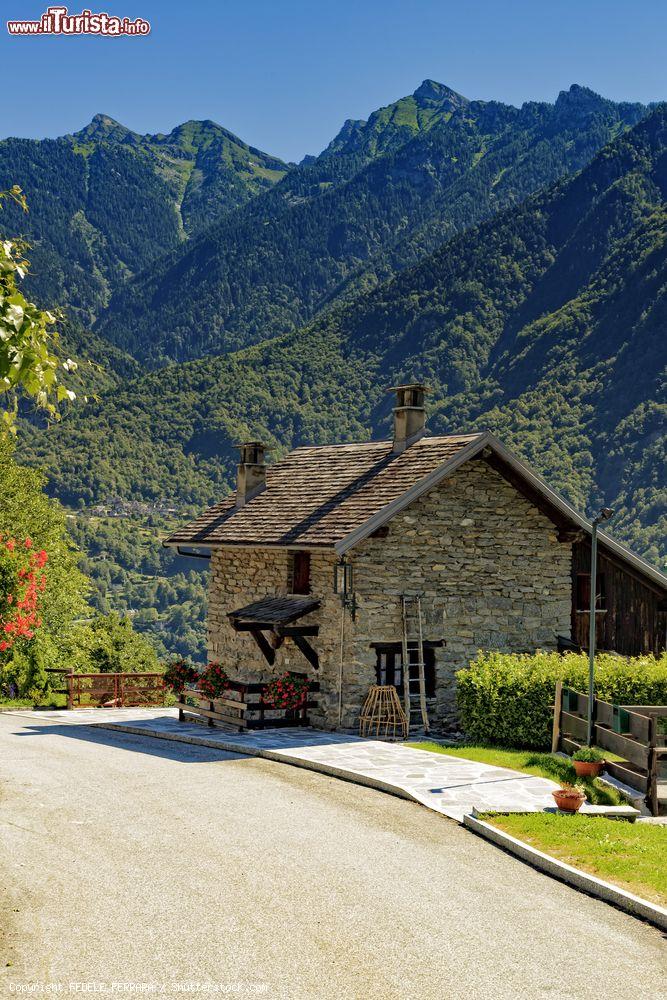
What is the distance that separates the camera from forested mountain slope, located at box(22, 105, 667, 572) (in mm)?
128500

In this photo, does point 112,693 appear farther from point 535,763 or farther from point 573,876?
point 573,876

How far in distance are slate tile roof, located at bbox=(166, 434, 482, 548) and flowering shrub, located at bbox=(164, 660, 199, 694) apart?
3046 mm

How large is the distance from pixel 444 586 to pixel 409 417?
4.62m

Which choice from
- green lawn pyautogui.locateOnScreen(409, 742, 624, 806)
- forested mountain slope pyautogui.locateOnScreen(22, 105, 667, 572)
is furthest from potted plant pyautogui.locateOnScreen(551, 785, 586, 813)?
forested mountain slope pyautogui.locateOnScreen(22, 105, 667, 572)

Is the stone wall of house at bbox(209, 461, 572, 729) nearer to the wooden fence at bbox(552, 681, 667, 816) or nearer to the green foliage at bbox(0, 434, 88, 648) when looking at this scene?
the wooden fence at bbox(552, 681, 667, 816)

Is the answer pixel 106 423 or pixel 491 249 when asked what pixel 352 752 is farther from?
pixel 491 249

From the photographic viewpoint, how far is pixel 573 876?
1157 cm

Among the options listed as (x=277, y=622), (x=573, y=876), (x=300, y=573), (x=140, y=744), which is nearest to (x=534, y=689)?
(x=277, y=622)

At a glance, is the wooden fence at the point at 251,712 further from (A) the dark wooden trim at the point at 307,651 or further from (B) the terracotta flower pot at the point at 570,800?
(B) the terracotta flower pot at the point at 570,800

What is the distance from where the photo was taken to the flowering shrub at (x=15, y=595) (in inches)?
1319

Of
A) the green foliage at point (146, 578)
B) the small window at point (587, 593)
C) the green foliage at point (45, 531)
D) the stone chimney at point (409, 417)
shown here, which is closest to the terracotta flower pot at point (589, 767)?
the small window at point (587, 593)

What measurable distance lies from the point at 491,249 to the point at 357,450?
547 feet

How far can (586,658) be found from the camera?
68.6 feet

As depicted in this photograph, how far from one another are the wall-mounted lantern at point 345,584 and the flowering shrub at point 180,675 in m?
5.05
